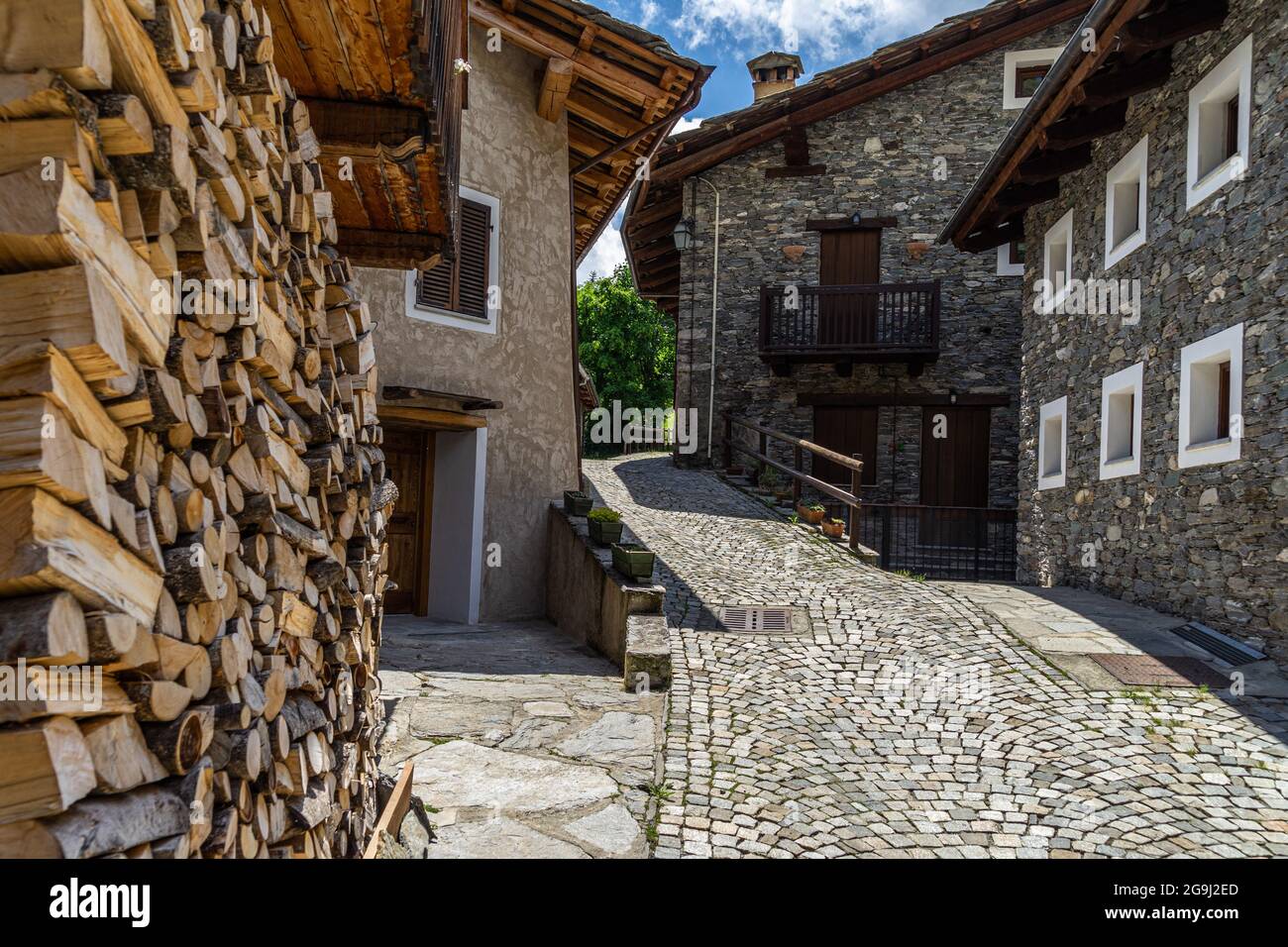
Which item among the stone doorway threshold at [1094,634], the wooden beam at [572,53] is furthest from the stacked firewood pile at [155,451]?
the wooden beam at [572,53]

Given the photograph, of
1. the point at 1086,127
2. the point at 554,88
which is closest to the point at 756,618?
the point at 554,88

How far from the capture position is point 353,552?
3074mm

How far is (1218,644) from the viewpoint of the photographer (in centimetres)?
660

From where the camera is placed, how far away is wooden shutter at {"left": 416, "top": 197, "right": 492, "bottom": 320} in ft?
28.9

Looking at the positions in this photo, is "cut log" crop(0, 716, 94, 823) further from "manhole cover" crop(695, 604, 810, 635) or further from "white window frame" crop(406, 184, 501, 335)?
"white window frame" crop(406, 184, 501, 335)

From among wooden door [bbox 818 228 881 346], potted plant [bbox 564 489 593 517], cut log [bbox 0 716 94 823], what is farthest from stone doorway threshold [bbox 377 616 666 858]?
wooden door [bbox 818 228 881 346]

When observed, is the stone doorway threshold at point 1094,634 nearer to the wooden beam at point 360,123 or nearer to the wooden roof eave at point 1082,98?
the wooden roof eave at point 1082,98

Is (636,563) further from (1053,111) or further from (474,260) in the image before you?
(1053,111)

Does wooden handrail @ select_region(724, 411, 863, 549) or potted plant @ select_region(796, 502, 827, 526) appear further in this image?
potted plant @ select_region(796, 502, 827, 526)

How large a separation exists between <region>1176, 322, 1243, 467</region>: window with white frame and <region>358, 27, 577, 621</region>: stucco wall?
19.8ft

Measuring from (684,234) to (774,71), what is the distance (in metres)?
4.67
